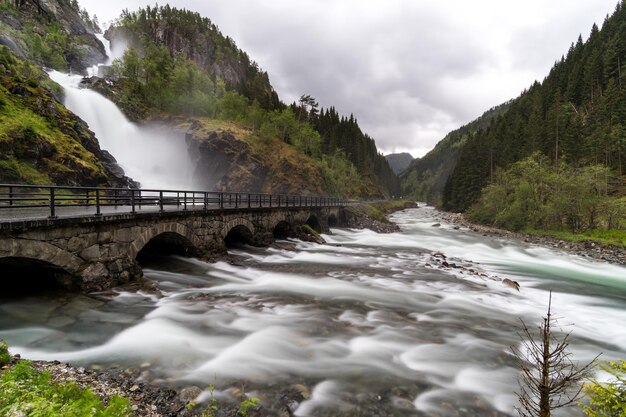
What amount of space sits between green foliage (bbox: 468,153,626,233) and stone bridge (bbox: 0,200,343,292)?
39.8 meters

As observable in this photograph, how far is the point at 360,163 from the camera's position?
124m

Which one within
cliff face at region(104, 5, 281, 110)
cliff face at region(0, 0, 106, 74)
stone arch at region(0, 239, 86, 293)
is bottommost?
stone arch at region(0, 239, 86, 293)

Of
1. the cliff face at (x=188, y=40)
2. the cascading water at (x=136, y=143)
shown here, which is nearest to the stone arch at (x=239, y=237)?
the cascading water at (x=136, y=143)

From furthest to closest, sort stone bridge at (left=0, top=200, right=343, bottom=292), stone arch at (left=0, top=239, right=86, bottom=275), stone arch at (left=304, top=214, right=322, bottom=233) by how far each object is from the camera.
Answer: stone arch at (left=304, top=214, right=322, bottom=233) < stone bridge at (left=0, top=200, right=343, bottom=292) < stone arch at (left=0, top=239, right=86, bottom=275)

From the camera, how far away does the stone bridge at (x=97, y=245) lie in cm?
988

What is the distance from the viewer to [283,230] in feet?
102

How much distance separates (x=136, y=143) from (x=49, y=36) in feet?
225

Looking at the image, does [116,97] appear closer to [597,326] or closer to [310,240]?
[310,240]

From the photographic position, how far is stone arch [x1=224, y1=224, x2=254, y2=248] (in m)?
23.7

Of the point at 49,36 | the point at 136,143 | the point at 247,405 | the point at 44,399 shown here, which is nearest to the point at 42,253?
the point at 44,399

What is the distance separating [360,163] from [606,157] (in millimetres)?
74496

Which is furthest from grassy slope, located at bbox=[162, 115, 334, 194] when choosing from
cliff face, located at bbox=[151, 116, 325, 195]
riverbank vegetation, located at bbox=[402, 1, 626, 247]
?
riverbank vegetation, located at bbox=[402, 1, 626, 247]

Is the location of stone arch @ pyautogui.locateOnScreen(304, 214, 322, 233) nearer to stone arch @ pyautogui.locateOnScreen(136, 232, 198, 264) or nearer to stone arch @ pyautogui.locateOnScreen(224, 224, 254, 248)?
stone arch @ pyautogui.locateOnScreen(224, 224, 254, 248)

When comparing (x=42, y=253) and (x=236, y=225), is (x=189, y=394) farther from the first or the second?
(x=236, y=225)
